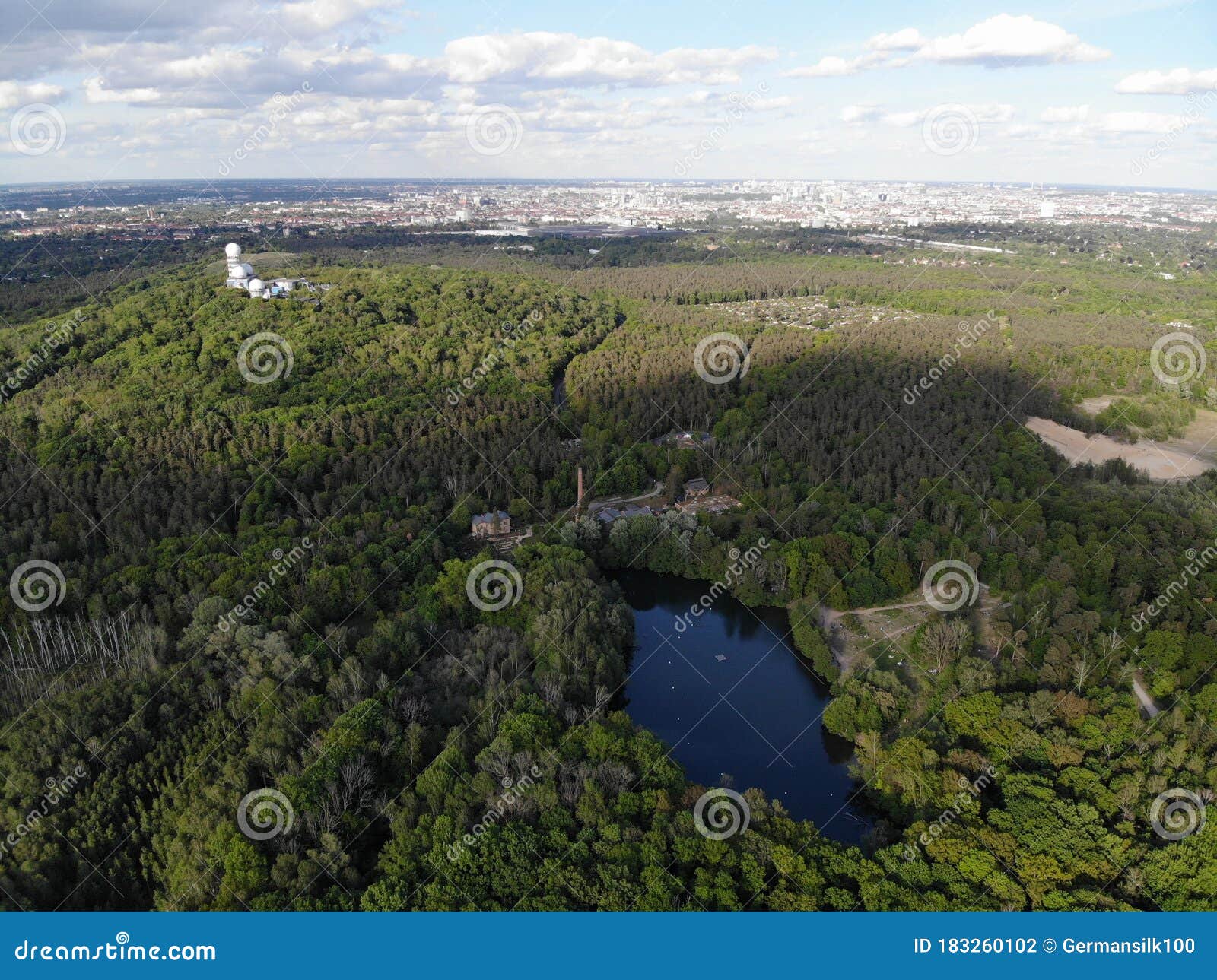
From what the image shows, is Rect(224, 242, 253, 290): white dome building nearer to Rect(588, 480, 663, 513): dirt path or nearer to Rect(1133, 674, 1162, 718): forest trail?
Rect(588, 480, 663, 513): dirt path

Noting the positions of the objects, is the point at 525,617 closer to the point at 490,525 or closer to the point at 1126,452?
the point at 490,525

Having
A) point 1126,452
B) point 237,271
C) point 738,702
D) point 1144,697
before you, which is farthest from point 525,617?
point 237,271

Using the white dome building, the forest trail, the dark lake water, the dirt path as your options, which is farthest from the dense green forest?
the white dome building

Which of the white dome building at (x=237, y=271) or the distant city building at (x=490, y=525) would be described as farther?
the white dome building at (x=237, y=271)

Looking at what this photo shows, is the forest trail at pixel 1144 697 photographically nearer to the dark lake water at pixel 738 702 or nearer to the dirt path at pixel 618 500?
the dark lake water at pixel 738 702

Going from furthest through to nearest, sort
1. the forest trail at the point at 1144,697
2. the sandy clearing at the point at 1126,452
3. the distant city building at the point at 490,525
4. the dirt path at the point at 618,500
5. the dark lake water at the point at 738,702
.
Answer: the sandy clearing at the point at 1126,452, the dirt path at the point at 618,500, the distant city building at the point at 490,525, the forest trail at the point at 1144,697, the dark lake water at the point at 738,702

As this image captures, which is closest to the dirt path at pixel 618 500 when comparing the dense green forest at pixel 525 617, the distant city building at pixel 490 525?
the dense green forest at pixel 525 617

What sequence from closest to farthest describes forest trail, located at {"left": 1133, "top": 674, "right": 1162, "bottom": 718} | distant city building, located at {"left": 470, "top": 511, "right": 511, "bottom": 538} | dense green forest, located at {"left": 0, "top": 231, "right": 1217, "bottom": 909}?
dense green forest, located at {"left": 0, "top": 231, "right": 1217, "bottom": 909} → forest trail, located at {"left": 1133, "top": 674, "right": 1162, "bottom": 718} → distant city building, located at {"left": 470, "top": 511, "right": 511, "bottom": 538}
